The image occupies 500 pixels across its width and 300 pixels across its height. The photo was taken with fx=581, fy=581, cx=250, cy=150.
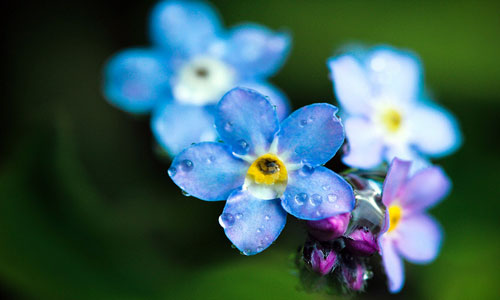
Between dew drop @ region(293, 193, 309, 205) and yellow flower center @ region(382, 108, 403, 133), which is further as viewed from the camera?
yellow flower center @ region(382, 108, 403, 133)

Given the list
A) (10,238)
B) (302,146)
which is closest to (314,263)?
(302,146)

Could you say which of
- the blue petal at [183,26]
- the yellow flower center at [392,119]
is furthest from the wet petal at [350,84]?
the blue petal at [183,26]

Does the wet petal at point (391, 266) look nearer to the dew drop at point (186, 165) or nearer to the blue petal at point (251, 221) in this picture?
the blue petal at point (251, 221)

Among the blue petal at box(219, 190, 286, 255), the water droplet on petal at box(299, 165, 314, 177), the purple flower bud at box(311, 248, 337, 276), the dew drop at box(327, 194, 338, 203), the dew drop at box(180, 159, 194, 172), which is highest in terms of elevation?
the dew drop at box(180, 159, 194, 172)

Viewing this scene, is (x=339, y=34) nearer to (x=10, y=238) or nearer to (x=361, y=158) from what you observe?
(x=361, y=158)

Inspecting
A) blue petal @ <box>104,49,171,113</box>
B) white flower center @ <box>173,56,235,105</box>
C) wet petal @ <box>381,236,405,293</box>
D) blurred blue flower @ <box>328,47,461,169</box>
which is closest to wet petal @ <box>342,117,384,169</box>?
blurred blue flower @ <box>328,47,461,169</box>

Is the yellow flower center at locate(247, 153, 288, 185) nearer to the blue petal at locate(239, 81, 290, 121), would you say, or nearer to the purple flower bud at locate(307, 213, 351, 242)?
the purple flower bud at locate(307, 213, 351, 242)

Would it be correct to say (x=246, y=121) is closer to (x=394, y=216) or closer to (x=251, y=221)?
(x=251, y=221)
